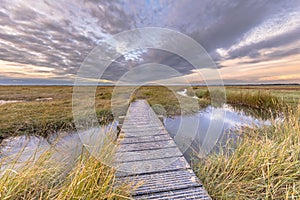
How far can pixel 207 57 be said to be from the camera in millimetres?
5070

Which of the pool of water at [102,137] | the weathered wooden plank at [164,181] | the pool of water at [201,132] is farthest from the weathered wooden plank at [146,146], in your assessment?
the weathered wooden plank at [164,181]

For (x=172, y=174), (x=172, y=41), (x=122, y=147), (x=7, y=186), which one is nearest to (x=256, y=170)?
(x=172, y=174)

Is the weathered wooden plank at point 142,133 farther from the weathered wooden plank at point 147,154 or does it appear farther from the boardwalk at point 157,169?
the weathered wooden plank at point 147,154

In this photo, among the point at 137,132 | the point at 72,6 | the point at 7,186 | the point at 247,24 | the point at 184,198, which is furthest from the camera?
the point at 247,24

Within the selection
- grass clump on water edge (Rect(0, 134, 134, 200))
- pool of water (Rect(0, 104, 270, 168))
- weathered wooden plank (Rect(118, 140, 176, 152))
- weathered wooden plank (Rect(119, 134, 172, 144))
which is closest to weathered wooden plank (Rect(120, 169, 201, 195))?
grass clump on water edge (Rect(0, 134, 134, 200))

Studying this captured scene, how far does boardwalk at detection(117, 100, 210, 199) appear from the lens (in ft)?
6.55

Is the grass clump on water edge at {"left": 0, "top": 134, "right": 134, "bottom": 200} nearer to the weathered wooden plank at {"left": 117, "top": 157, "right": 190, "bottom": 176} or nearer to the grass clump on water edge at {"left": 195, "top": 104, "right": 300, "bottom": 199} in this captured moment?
the weathered wooden plank at {"left": 117, "top": 157, "right": 190, "bottom": 176}

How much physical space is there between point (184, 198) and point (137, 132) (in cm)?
272

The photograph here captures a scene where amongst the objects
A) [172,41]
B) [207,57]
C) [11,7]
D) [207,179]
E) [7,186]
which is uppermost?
[11,7]

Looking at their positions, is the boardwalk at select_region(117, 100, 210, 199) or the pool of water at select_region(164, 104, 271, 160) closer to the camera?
the boardwalk at select_region(117, 100, 210, 199)

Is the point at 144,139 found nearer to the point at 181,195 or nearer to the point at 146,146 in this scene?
the point at 146,146

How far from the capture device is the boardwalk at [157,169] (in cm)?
200

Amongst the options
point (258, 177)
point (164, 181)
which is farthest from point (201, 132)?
point (164, 181)

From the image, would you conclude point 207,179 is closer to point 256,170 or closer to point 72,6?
point 256,170
